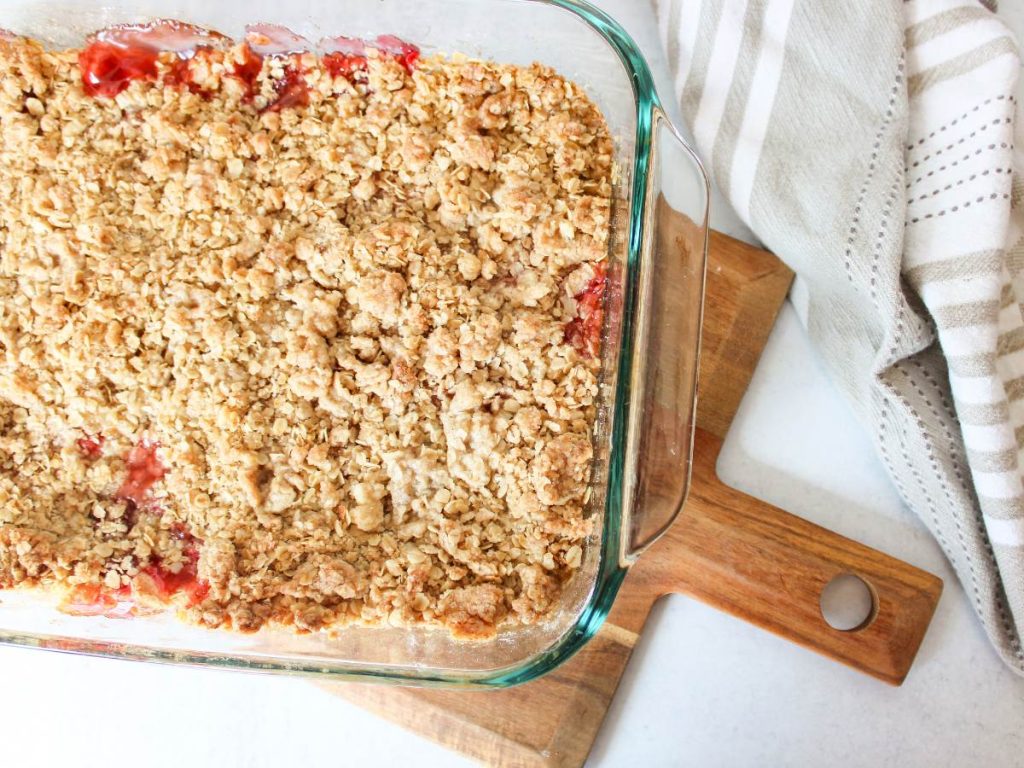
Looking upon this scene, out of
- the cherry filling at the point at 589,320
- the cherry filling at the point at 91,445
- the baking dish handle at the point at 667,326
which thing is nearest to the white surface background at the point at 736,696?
the baking dish handle at the point at 667,326

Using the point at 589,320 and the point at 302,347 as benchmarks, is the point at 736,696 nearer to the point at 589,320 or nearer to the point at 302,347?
the point at 589,320

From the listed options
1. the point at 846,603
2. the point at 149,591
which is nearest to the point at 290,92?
the point at 149,591

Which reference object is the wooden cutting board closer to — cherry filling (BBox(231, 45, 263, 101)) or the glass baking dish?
the glass baking dish

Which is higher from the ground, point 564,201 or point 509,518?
point 564,201

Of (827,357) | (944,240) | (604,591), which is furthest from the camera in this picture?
(827,357)

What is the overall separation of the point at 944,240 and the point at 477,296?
26.2 inches

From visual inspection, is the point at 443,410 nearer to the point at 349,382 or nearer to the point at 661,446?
the point at 349,382

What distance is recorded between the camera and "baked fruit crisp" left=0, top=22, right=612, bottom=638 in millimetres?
1042

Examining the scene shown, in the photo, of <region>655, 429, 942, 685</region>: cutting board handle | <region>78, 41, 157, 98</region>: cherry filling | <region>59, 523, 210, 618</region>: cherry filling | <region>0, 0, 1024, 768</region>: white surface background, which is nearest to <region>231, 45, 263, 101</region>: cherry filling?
<region>78, 41, 157, 98</region>: cherry filling

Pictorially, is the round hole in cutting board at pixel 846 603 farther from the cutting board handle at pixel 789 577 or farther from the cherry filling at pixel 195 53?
the cherry filling at pixel 195 53

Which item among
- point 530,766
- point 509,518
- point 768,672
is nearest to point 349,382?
point 509,518

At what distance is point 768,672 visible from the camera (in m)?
1.36

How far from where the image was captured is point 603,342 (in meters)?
1.13

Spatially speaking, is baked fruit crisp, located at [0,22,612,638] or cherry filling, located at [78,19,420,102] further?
cherry filling, located at [78,19,420,102]
